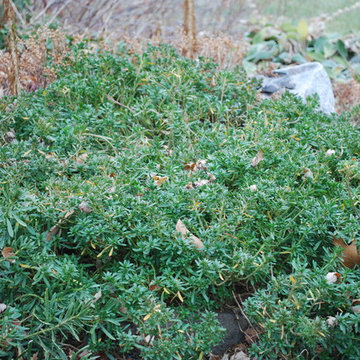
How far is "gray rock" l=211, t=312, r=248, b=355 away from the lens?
2502mm

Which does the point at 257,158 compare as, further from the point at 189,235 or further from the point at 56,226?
the point at 56,226

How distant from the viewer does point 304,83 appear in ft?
16.5

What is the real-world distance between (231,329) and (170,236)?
64cm

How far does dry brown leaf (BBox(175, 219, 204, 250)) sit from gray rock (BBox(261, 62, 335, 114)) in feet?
9.22

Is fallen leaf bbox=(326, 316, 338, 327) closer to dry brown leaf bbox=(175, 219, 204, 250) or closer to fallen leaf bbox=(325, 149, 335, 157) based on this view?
dry brown leaf bbox=(175, 219, 204, 250)

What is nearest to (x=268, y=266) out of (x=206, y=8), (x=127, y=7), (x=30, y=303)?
(x=30, y=303)

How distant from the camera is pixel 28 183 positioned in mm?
2818

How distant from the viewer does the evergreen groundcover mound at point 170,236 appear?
2234 millimetres

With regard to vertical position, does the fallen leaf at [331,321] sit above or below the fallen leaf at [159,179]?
below

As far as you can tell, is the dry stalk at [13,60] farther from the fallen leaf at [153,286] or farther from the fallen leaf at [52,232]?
the fallen leaf at [153,286]

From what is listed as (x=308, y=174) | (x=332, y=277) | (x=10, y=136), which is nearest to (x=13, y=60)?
(x=10, y=136)

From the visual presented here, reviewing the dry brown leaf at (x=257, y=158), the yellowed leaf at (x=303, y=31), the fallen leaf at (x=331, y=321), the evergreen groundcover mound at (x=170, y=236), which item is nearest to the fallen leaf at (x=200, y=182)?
the evergreen groundcover mound at (x=170, y=236)

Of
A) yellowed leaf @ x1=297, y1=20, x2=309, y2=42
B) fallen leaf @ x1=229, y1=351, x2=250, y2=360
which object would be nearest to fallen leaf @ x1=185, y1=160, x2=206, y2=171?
fallen leaf @ x1=229, y1=351, x2=250, y2=360

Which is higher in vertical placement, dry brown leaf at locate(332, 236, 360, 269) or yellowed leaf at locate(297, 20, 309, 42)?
yellowed leaf at locate(297, 20, 309, 42)
